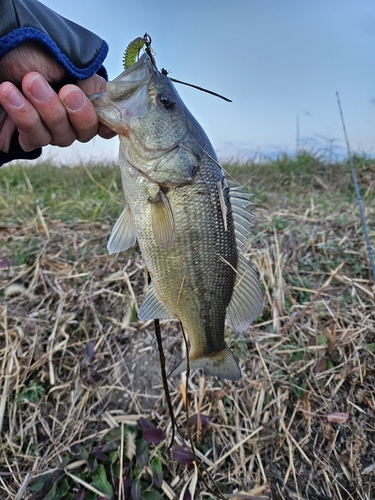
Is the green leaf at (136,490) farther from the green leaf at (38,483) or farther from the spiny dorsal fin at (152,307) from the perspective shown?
the spiny dorsal fin at (152,307)

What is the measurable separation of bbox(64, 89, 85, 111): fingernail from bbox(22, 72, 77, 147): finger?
38mm

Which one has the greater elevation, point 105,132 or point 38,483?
point 105,132

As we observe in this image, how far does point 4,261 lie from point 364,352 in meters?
2.45

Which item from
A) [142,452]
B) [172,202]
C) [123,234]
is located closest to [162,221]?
[172,202]

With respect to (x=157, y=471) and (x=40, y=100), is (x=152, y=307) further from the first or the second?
(x=157, y=471)

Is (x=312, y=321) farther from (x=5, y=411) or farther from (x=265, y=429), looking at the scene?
(x=5, y=411)

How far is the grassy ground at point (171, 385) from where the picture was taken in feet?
6.84

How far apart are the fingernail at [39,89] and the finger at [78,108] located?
5 cm

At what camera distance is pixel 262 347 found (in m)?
2.49

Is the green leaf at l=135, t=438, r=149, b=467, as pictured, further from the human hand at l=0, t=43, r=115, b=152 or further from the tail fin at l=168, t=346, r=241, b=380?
the human hand at l=0, t=43, r=115, b=152

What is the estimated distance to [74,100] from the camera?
1534mm

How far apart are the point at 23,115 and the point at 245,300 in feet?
3.68

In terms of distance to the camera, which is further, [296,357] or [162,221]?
[296,357]

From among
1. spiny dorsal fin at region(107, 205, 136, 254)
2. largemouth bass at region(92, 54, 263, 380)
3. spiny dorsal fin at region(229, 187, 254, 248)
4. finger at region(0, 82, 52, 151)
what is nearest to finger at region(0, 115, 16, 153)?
finger at region(0, 82, 52, 151)
